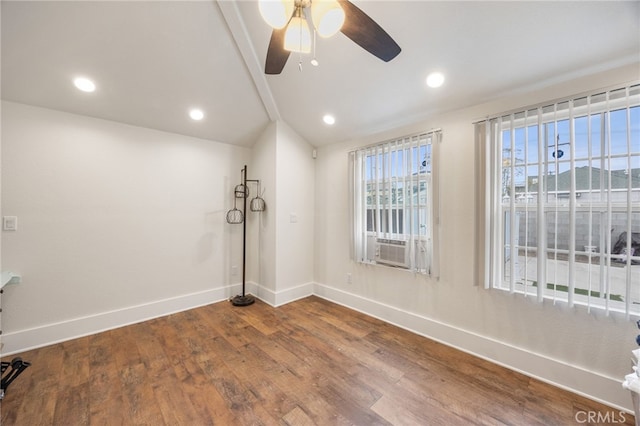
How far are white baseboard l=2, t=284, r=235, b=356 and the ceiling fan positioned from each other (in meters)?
3.09

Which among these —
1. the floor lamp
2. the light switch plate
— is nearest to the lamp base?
the floor lamp

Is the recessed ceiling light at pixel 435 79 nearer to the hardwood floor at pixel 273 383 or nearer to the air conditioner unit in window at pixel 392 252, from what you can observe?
the air conditioner unit in window at pixel 392 252

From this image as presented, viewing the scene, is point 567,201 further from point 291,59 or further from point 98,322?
point 98,322

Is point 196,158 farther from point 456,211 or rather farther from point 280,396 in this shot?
point 456,211

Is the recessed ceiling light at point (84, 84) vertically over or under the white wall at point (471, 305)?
over

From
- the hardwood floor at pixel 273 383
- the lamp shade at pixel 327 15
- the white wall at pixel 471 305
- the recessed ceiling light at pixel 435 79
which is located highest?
the recessed ceiling light at pixel 435 79

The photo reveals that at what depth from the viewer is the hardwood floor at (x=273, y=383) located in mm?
1564

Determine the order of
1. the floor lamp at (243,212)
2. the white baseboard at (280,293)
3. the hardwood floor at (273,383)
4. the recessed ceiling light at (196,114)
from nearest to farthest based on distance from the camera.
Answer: the hardwood floor at (273,383) → the recessed ceiling light at (196,114) → the white baseboard at (280,293) → the floor lamp at (243,212)

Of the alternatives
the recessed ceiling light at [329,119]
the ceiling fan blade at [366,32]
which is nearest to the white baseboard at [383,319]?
the recessed ceiling light at [329,119]

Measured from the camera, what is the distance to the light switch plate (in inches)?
87.7

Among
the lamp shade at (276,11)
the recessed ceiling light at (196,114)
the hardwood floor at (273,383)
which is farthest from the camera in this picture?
the recessed ceiling light at (196,114)

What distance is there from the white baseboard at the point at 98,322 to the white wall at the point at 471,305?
6.28 feet

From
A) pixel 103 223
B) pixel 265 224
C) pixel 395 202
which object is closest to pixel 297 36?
pixel 395 202

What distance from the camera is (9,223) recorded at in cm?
224
